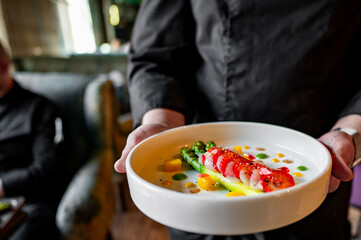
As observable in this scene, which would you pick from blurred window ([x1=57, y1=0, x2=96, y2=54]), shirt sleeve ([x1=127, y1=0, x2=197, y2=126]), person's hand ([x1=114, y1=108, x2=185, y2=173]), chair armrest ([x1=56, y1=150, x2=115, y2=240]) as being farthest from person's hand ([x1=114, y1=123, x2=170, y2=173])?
blurred window ([x1=57, y1=0, x2=96, y2=54])

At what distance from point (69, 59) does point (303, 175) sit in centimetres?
380

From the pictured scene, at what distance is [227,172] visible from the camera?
50cm

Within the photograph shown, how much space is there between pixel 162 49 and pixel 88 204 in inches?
35.2

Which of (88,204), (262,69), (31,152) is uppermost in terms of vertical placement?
(262,69)

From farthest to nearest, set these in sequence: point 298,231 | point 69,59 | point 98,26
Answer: point 98,26
point 69,59
point 298,231

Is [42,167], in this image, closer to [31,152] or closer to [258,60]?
[31,152]

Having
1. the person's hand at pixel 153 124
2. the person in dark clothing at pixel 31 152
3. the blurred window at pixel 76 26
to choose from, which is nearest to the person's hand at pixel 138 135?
the person's hand at pixel 153 124

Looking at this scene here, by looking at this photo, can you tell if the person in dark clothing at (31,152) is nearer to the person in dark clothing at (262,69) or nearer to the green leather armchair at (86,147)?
the green leather armchair at (86,147)

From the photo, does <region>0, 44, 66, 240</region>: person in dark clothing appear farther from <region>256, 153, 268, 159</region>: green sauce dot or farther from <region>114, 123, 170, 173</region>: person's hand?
<region>256, 153, 268, 159</region>: green sauce dot

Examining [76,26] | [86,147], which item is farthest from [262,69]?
[76,26]

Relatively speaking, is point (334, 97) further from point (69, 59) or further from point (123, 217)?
point (69, 59)

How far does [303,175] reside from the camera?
1.66ft

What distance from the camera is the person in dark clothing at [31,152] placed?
1.41m

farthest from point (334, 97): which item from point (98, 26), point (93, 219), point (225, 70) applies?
point (98, 26)
